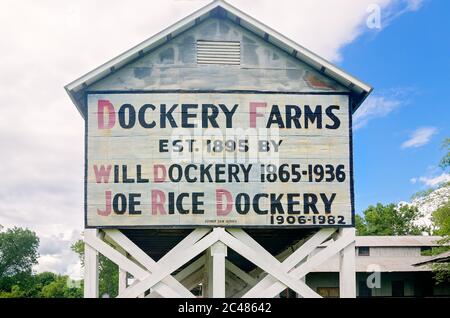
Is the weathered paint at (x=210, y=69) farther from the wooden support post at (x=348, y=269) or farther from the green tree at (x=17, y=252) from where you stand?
the green tree at (x=17, y=252)

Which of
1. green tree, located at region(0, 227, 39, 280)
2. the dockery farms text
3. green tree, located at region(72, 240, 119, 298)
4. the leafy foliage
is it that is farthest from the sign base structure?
green tree, located at region(0, 227, 39, 280)

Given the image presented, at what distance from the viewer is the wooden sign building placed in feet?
51.3

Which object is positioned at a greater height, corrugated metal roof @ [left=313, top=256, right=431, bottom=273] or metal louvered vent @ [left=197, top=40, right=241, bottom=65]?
metal louvered vent @ [left=197, top=40, right=241, bottom=65]

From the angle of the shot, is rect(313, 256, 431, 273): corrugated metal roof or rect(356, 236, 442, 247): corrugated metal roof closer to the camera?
rect(313, 256, 431, 273): corrugated metal roof

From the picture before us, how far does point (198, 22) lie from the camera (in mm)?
16125

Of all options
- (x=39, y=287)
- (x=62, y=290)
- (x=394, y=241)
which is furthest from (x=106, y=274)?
(x=394, y=241)

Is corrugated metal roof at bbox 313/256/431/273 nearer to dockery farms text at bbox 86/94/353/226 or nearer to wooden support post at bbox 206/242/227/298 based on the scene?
dockery farms text at bbox 86/94/353/226

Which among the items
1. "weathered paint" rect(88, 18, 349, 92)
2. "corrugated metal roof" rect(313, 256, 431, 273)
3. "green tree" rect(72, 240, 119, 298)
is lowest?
"green tree" rect(72, 240, 119, 298)

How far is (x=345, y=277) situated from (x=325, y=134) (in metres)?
4.21

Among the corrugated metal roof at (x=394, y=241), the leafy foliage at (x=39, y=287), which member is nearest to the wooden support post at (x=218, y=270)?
the corrugated metal roof at (x=394, y=241)

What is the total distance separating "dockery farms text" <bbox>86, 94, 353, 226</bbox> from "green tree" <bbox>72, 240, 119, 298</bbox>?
49825 millimetres

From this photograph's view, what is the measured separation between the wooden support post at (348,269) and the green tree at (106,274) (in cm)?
5080

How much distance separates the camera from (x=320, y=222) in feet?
52.6

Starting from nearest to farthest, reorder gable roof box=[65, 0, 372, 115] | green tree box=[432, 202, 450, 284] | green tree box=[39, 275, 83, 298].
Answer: gable roof box=[65, 0, 372, 115] < green tree box=[432, 202, 450, 284] < green tree box=[39, 275, 83, 298]
